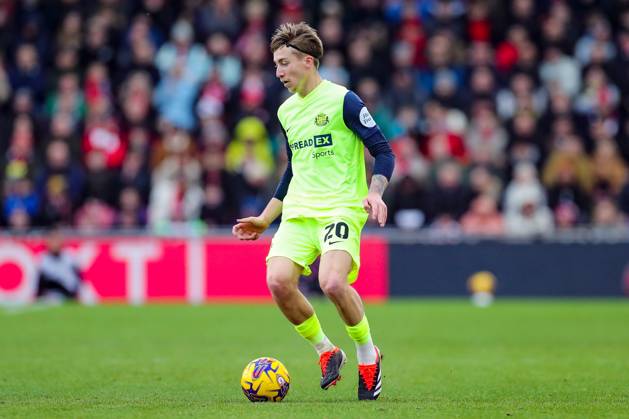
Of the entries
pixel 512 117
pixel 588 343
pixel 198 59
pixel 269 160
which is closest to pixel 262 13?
pixel 198 59

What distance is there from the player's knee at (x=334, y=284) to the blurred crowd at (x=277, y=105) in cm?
1185

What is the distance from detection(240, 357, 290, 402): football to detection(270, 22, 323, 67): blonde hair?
85.6 inches

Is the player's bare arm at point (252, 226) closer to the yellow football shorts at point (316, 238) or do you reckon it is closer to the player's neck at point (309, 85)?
the yellow football shorts at point (316, 238)

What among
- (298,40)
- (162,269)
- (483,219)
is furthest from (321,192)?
(162,269)

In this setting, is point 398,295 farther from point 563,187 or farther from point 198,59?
point 198,59

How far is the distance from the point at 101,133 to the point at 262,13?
12.9 feet

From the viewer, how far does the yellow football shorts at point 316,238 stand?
27.0 feet

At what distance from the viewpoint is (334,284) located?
315 inches

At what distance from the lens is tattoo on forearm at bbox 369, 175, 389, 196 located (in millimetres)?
8055

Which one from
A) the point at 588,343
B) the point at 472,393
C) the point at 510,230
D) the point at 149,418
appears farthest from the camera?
the point at 510,230

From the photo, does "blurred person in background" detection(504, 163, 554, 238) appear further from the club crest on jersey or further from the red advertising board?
the club crest on jersey

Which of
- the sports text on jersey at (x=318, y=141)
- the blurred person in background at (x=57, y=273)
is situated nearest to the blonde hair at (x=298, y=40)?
the sports text on jersey at (x=318, y=141)

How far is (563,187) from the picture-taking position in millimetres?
20297

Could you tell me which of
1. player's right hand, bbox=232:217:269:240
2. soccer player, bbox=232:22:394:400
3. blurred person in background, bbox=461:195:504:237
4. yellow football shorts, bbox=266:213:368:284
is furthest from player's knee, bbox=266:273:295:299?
blurred person in background, bbox=461:195:504:237
